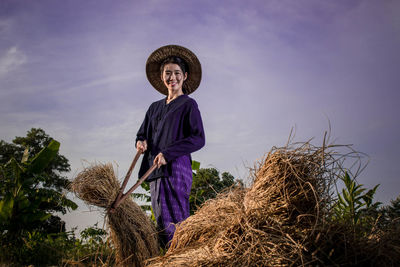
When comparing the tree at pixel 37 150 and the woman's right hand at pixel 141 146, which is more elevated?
the tree at pixel 37 150

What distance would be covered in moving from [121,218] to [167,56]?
2.13 metres

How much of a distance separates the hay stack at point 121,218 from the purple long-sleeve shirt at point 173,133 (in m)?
0.42

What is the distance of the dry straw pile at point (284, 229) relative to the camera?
153 cm

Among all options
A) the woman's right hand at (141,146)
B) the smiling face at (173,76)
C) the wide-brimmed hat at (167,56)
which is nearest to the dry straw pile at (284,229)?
the woman's right hand at (141,146)

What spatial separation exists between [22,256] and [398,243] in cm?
611

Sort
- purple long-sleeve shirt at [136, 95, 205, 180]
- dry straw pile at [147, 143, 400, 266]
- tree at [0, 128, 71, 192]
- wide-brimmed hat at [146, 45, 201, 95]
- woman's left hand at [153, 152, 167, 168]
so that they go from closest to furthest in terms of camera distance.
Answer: dry straw pile at [147, 143, 400, 266]
woman's left hand at [153, 152, 167, 168]
purple long-sleeve shirt at [136, 95, 205, 180]
wide-brimmed hat at [146, 45, 201, 95]
tree at [0, 128, 71, 192]

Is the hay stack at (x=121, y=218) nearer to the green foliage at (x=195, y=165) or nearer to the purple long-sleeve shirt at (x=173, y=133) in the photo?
the purple long-sleeve shirt at (x=173, y=133)

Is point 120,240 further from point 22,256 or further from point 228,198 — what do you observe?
point 22,256

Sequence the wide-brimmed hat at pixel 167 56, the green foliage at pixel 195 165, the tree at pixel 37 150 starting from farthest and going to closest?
1. the tree at pixel 37 150
2. the green foliage at pixel 195 165
3. the wide-brimmed hat at pixel 167 56

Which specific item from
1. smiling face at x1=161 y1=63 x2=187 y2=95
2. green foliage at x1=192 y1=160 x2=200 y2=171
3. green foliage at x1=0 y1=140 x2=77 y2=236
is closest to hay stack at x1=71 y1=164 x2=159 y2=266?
smiling face at x1=161 y1=63 x2=187 y2=95

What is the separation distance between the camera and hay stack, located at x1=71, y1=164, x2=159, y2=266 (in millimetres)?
3303

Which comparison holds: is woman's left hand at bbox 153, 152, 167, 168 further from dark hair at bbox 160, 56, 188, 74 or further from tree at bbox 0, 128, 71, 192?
tree at bbox 0, 128, 71, 192

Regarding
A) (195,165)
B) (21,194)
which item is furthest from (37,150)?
(195,165)

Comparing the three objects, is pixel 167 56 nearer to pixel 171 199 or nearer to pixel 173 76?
pixel 173 76
